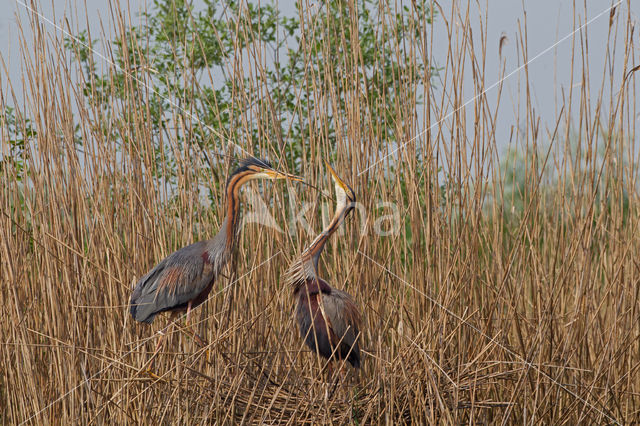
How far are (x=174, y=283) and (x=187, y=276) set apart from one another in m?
0.03

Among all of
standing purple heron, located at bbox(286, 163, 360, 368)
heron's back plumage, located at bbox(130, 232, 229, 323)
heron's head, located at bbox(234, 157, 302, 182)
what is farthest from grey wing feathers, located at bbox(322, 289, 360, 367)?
heron's head, located at bbox(234, 157, 302, 182)

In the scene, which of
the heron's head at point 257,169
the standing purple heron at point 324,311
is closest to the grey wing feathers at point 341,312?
the standing purple heron at point 324,311

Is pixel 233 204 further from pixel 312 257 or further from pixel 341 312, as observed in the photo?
pixel 341 312

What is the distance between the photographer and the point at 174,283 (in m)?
1.38

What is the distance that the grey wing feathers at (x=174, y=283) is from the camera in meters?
1.38

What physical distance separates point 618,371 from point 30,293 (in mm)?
1623

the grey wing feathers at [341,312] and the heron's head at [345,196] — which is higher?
the heron's head at [345,196]

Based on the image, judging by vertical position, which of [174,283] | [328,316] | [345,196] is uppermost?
[345,196]

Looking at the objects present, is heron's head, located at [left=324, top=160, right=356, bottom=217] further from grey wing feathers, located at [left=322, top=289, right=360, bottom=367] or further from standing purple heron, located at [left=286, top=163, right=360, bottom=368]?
grey wing feathers, located at [left=322, top=289, right=360, bottom=367]

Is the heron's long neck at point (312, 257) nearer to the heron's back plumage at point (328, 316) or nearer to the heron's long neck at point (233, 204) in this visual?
the heron's back plumage at point (328, 316)

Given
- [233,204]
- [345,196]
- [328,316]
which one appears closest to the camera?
[345,196]

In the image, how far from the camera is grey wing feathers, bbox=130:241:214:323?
1.38 meters

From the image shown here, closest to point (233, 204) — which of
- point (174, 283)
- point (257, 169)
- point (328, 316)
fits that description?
point (257, 169)

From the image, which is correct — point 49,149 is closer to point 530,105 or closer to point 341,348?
point 341,348
